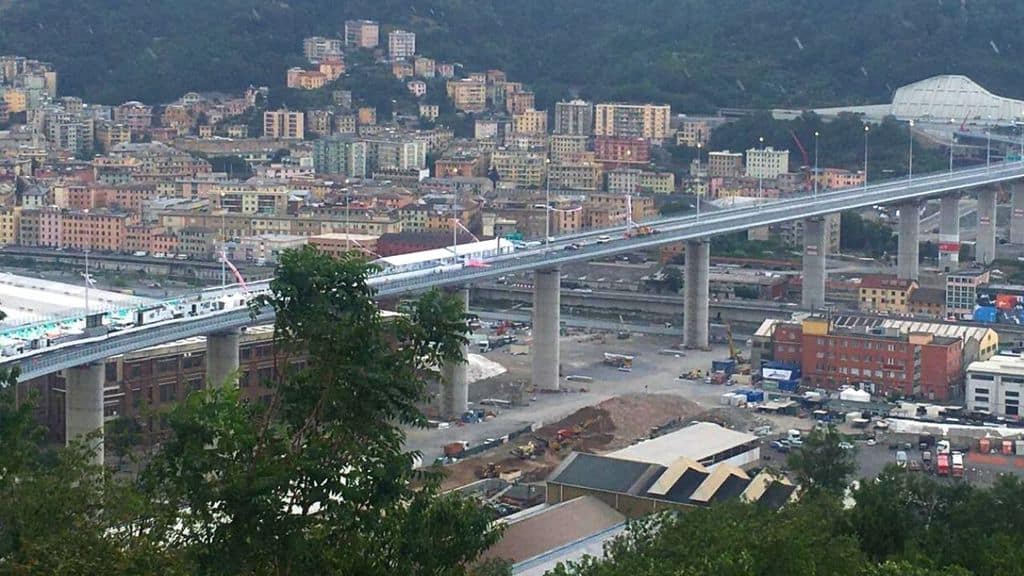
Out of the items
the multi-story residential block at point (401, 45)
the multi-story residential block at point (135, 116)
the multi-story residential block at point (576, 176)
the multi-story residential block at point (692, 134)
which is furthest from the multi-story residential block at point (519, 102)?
the multi-story residential block at point (576, 176)

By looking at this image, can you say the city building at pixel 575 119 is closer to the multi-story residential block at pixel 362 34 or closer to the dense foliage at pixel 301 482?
the multi-story residential block at pixel 362 34

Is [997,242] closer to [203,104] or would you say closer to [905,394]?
Result: [905,394]

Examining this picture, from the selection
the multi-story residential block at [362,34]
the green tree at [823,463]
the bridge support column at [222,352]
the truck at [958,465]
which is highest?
the multi-story residential block at [362,34]

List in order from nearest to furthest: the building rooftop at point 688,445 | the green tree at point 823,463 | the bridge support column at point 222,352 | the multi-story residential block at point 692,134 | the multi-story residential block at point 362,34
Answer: the green tree at point 823,463 < the building rooftop at point 688,445 < the bridge support column at point 222,352 < the multi-story residential block at point 692,134 < the multi-story residential block at point 362,34

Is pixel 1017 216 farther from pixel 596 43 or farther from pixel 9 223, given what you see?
pixel 596 43

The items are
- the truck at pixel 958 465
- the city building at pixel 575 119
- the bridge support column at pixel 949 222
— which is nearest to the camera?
the truck at pixel 958 465

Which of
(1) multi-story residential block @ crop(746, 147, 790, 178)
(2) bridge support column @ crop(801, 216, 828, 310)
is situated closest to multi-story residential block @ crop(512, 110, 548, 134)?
(1) multi-story residential block @ crop(746, 147, 790, 178)

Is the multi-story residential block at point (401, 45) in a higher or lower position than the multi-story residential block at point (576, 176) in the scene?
higher

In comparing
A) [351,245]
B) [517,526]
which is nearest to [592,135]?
[351,245]
